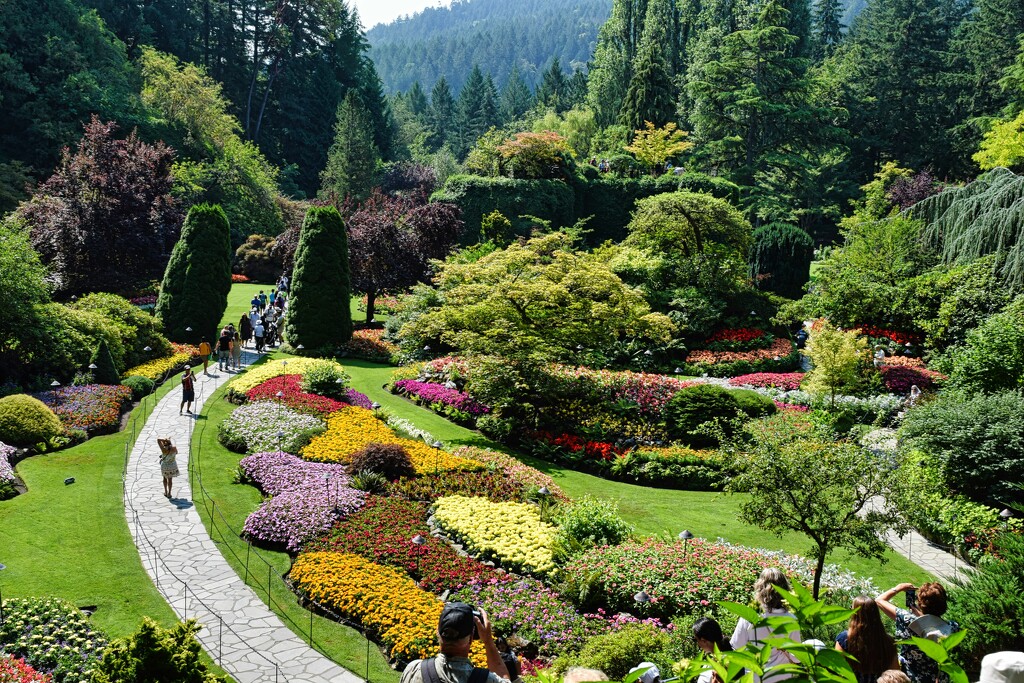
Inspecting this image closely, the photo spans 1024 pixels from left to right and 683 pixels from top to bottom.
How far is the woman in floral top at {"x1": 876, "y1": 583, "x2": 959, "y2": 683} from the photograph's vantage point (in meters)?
7.08

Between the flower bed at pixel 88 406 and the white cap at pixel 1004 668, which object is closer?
the white cap at pixel 1004 668

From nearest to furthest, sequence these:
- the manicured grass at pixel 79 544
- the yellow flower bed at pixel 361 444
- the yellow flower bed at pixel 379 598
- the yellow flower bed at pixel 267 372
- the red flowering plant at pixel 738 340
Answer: the yellow flower bed at pixel 379 598, the manicured grass at pixel 79 544, the yellow flower bed at pixel 361 444, the yellow flower bed at pixel 267 372, the red flowering plant at pixel 738 340

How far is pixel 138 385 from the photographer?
21.0 m

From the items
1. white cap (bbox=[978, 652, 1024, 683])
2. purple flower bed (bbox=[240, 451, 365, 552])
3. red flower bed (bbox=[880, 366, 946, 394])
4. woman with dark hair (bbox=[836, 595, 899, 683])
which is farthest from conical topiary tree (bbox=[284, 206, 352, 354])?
white cap (bbox=[978, 652, 1024, 683])

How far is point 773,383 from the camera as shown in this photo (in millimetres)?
23984

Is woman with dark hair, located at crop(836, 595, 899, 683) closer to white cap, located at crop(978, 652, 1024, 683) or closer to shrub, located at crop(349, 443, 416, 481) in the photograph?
white cap, located at crop(978, 652, 1024, 683)

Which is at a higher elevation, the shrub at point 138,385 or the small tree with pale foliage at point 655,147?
the small tree with pale foliage at point 655,147

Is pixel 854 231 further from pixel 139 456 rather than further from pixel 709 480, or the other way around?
pixel 139 456

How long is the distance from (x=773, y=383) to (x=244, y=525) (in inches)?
662

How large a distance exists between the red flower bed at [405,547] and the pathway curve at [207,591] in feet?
5.84

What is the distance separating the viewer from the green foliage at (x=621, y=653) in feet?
29.9

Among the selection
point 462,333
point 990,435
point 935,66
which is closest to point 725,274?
point 462,333

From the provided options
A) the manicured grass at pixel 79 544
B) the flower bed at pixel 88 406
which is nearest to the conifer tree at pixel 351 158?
the flower bed at pixel 88 406

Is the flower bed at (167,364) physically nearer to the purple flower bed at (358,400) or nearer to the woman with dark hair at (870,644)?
the purple flower bed at (358,400)
